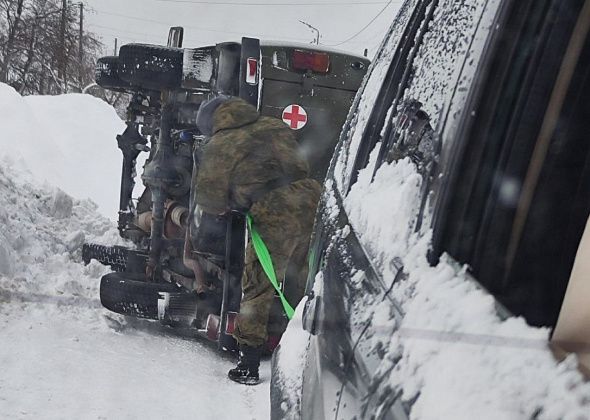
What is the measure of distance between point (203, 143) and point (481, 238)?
338 centimetres

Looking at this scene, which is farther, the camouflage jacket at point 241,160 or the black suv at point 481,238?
the camouflage jacket at point 241,160

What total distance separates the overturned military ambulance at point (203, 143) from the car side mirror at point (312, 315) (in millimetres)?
2395

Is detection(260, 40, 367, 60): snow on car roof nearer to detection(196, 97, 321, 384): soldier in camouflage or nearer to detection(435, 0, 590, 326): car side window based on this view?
detection(196, 97, 321, 384): soldier in camouflage

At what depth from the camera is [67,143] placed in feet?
50.8

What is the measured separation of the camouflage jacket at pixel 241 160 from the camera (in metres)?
4.00

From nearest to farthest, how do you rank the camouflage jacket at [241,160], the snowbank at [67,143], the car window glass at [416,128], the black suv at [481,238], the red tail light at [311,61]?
the black suv at [481,238], the car window glass at [416,128], the camouflage jacket at [241,160], the red tail light at [311,61], the snowbank at [67,143]

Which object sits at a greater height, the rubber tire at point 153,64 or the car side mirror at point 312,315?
the rubber tire at point 153,64

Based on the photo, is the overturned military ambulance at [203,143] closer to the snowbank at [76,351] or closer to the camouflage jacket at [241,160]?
the snowbank at [76,351]

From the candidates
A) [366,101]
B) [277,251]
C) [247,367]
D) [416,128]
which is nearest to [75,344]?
[247,367]

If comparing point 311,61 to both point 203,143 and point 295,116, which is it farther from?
point 203,143

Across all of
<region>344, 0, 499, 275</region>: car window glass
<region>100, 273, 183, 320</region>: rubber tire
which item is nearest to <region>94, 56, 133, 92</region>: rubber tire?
<region>100, 273, 183, 320</region>: rubber tire

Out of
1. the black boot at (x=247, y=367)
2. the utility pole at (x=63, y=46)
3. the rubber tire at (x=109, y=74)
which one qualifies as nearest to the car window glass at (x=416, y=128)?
the black boot at (x=247, y=367)

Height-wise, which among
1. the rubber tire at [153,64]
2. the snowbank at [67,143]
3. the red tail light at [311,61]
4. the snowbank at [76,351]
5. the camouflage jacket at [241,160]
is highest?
the red tail light at [311,61]

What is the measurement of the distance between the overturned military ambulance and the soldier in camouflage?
0.91ft
